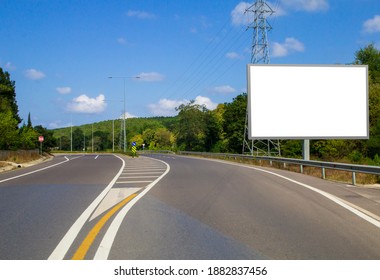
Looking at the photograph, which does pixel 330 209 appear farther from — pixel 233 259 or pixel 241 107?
pixel 241 107

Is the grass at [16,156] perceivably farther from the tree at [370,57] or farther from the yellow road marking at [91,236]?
the tree at [370,57]

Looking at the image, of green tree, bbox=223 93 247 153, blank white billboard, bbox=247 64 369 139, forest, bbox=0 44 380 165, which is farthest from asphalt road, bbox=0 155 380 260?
green tree, bbox=223 93 247 153

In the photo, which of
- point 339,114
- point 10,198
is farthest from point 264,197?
point 339,114

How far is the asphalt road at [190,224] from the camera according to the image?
635 cm

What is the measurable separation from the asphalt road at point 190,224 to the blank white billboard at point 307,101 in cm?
1491

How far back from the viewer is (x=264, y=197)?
483 inches

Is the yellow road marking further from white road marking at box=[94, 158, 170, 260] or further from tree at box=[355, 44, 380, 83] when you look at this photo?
tree at box=[355, 44, 380, 83]

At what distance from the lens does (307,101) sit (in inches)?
1145

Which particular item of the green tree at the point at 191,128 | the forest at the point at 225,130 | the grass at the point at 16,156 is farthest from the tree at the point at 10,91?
the grass at the point at 16,156

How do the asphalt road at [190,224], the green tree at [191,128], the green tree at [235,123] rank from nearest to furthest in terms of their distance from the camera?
the asphalt road at [190,224]
the green tree at [235,123]
the green tree at [191,128]

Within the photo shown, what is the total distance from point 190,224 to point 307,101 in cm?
2253

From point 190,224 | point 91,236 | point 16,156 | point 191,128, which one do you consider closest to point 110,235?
point 91,236

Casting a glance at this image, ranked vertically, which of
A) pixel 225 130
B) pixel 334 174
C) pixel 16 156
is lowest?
pixel 334 174

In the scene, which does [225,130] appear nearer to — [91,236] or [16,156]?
[16,156]
